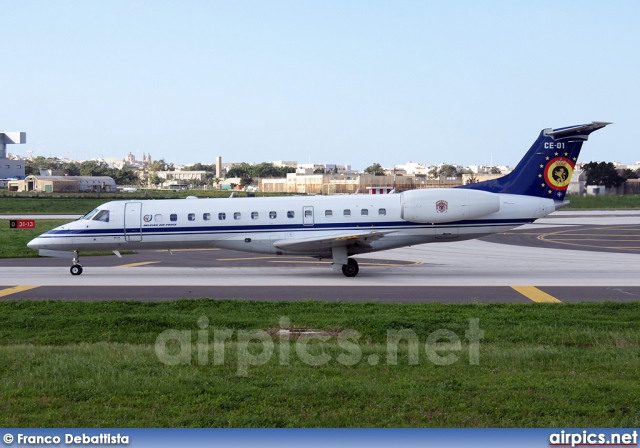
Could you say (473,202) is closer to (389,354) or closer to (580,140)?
(580,140)

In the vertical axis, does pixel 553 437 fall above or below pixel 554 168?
below

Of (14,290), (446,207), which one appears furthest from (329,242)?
(14,290)

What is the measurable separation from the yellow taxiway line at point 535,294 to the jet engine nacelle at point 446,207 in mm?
4298

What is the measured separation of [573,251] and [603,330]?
Result: 20.0 metres

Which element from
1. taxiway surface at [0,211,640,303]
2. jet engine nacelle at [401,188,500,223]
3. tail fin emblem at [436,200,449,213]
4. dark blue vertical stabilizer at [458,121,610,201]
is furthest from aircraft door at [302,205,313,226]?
dark blue vertical stabilizer at [458,121,610,201]

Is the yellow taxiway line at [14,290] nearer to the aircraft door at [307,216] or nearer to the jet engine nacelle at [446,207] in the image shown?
the aircraft door at [307,216]

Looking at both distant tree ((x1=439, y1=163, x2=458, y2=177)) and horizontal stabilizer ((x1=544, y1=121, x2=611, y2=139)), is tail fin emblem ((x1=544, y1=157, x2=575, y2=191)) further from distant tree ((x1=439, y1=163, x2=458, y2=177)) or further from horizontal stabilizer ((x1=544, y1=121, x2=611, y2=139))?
distant tree ((x1=439, y1=163, x2=458, y2=177))

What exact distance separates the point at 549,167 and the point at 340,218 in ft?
26.0

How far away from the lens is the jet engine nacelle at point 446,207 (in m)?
25.9

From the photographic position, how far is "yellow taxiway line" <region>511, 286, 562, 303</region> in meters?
19.9

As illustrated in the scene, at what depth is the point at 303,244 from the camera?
25531 millimetres

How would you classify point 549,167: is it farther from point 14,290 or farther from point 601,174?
point 601,174

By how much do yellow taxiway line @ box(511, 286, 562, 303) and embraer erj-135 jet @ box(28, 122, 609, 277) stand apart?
4481 millimetres

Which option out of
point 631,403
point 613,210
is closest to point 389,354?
point 631,403
